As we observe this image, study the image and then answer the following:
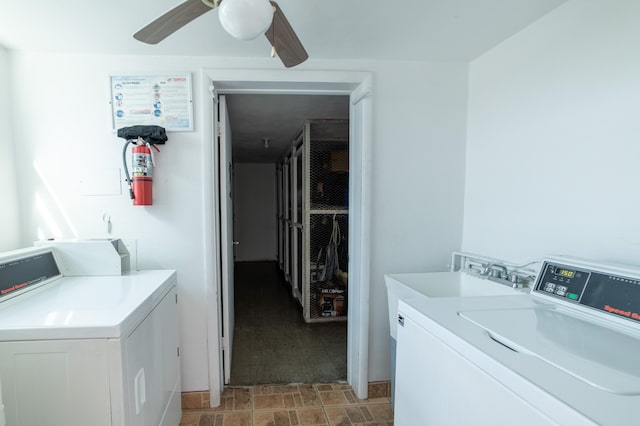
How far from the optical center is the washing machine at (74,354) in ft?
3.46

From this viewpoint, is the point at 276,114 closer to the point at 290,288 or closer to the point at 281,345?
the point at 281,345

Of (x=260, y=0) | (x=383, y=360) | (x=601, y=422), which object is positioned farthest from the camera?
(x=383, y=360)

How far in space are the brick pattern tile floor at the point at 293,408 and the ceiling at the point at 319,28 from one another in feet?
7.60

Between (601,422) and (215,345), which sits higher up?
(601,422)

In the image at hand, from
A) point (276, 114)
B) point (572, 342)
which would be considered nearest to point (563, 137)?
point (572, 342)

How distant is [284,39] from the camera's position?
4.01 ft

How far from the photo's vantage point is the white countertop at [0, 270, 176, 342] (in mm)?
1055

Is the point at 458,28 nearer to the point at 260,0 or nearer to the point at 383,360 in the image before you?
the point at 260,0

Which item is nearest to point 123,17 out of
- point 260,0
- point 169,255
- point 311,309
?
point 260,0

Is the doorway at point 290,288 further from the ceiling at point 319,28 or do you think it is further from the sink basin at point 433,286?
the sink basin at point 433,286

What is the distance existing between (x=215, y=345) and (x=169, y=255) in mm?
689

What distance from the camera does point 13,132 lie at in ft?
5.94

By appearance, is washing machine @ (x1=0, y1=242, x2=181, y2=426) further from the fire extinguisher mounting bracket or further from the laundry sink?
the laundry sink

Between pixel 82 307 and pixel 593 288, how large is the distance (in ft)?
6.60
